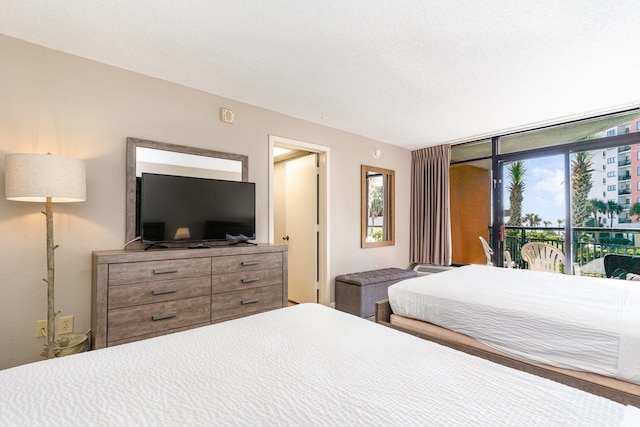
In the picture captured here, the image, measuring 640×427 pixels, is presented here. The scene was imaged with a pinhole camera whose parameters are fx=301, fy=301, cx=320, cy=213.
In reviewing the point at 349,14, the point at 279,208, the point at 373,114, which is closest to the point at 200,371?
the point at 349,14

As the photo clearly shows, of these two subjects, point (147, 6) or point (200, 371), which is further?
point (147, 6)

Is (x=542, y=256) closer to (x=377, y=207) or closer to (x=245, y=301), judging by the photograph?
(x=377, y=207)

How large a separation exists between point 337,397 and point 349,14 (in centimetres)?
202

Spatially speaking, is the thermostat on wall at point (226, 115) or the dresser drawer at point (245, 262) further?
the thermostat on wall at point (226, 115)

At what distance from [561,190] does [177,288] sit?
14.9 ft

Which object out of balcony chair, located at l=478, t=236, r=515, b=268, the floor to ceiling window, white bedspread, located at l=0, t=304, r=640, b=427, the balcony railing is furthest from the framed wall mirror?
white bedspread, located at l=0, t=304, r=640, b=427

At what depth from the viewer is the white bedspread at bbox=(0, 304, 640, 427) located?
684 millimetres

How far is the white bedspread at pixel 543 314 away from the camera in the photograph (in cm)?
147

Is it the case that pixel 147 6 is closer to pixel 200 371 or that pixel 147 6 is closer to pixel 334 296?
pixel 200 371

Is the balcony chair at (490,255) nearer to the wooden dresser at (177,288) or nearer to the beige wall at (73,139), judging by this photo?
the wooden dresser at (177,288)

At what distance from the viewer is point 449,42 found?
83.7 inches

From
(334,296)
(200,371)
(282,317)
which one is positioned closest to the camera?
(200,371)

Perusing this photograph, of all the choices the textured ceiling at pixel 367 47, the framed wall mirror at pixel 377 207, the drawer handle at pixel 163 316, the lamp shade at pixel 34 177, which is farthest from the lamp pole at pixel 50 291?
the framed wall mirror at pixel 377 207

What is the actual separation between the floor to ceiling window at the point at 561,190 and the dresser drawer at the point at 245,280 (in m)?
3.36
